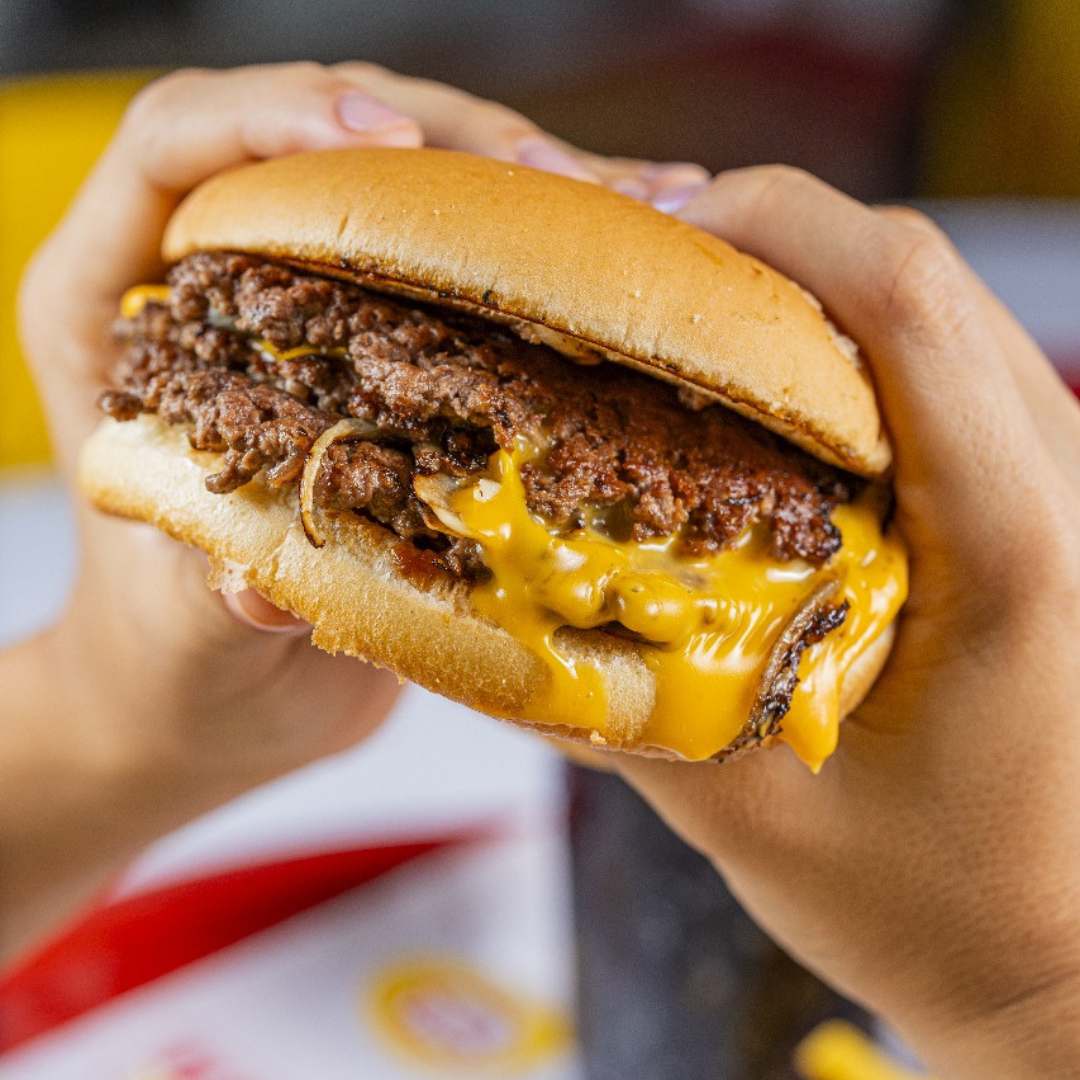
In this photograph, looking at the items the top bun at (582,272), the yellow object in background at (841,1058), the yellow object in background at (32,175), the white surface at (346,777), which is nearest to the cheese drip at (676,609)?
the top bun at (582,272)

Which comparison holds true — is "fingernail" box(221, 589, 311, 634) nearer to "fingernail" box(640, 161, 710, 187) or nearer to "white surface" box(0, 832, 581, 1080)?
"fingernail" box(640, 161, 710, 187)

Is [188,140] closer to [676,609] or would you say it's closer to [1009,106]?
[676,609]

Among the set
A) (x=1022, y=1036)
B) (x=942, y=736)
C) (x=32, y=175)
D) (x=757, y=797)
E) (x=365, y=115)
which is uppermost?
(x=365, y=115)

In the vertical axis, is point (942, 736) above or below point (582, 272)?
below

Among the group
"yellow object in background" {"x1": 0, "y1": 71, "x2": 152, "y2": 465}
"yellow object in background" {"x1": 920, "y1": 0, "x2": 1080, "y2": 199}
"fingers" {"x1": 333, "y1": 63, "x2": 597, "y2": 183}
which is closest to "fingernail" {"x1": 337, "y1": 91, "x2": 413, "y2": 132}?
"fingers" {"x1": 333, "y1": 63, "x2": 597, "y2": 183}

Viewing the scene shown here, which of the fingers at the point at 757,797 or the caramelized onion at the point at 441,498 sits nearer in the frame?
the caramelized onion at the point at 441,498

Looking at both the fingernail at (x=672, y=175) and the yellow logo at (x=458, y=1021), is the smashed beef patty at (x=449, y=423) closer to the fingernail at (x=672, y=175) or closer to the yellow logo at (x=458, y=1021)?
the fingernail at (x=672, y=175)

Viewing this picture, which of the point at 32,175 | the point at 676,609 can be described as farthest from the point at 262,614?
the point at 32,175
